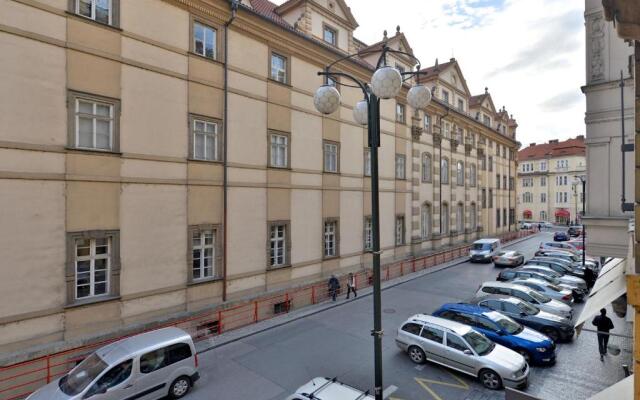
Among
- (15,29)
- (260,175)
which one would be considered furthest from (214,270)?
(15,29)

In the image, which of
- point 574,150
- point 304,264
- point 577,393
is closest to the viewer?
point 577,393

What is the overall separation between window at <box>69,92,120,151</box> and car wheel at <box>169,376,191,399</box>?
7689 millimetres

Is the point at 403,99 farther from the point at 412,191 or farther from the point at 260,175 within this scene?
the point at 260,175

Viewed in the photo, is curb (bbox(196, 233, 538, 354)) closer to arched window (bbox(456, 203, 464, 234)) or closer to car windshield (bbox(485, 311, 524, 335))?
car windshield (bbox(485, 311, 524, 335))

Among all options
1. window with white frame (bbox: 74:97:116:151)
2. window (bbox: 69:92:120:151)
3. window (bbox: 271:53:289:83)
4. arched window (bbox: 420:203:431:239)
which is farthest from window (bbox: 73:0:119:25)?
arched window (bbox: 420:203:431:239)

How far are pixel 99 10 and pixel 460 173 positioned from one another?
31660mm

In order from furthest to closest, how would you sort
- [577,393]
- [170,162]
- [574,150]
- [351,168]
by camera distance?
[574,150]
[351,168]
[170,162]
[577,393]

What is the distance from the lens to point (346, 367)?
11.4 metres

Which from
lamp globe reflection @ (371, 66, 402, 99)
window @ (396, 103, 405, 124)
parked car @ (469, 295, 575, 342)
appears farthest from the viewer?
window @ (396, 103, 405, 124)

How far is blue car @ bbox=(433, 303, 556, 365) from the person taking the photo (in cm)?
1123

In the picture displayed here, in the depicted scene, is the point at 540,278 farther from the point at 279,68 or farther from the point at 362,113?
the point at 279,68

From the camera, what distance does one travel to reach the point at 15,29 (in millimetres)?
10133

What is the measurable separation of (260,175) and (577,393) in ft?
44.3

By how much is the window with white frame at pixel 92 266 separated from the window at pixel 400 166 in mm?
19115
